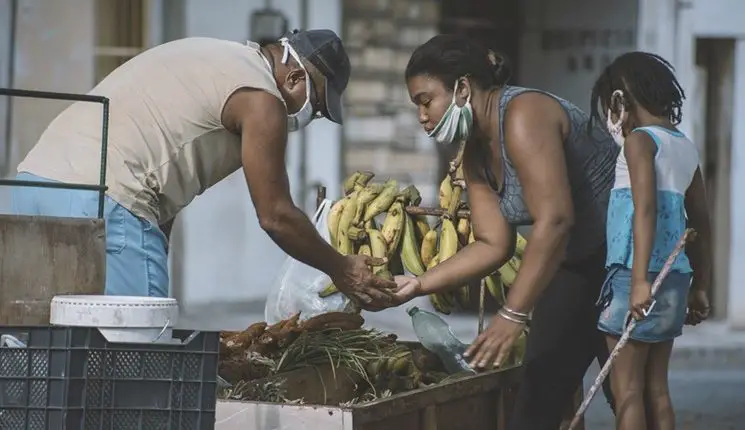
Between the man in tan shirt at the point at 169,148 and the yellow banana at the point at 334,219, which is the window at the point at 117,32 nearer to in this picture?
the yellow banana at the point at 334,219

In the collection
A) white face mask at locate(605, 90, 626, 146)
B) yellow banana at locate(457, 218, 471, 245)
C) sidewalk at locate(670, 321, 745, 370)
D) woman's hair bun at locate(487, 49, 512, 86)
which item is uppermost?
woman's hair bun at locate(487, 49, 512, 86)

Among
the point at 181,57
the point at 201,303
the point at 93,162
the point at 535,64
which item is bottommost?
the point at 201,303

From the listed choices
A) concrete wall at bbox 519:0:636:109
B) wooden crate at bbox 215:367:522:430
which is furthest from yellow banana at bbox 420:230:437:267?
concrete wall at bbox 519:0:636:109

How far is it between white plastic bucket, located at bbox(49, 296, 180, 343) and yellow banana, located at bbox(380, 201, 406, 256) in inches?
101

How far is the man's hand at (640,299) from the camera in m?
5.17

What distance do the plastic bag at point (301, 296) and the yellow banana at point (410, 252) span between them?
0.31 metres

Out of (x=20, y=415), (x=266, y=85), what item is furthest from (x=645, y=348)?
(x=20, y=415)

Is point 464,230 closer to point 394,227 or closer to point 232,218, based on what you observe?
point 394,227

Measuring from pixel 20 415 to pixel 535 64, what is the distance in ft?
35.6

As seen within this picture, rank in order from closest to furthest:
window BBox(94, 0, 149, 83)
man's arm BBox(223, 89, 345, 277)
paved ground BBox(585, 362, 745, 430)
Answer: man's arm BBox(223, 89, 345, 277) → paved ground BBox(585, 362, 745, 430) → window BBox(94, 0, 149, 83)

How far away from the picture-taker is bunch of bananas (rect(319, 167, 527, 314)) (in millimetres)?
6102

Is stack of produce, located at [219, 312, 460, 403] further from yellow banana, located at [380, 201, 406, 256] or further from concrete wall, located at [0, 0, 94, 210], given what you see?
concrete wall, located at [0, 0, 94, 210]

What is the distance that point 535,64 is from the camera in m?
13.9

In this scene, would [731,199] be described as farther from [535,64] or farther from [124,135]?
[124,135]
